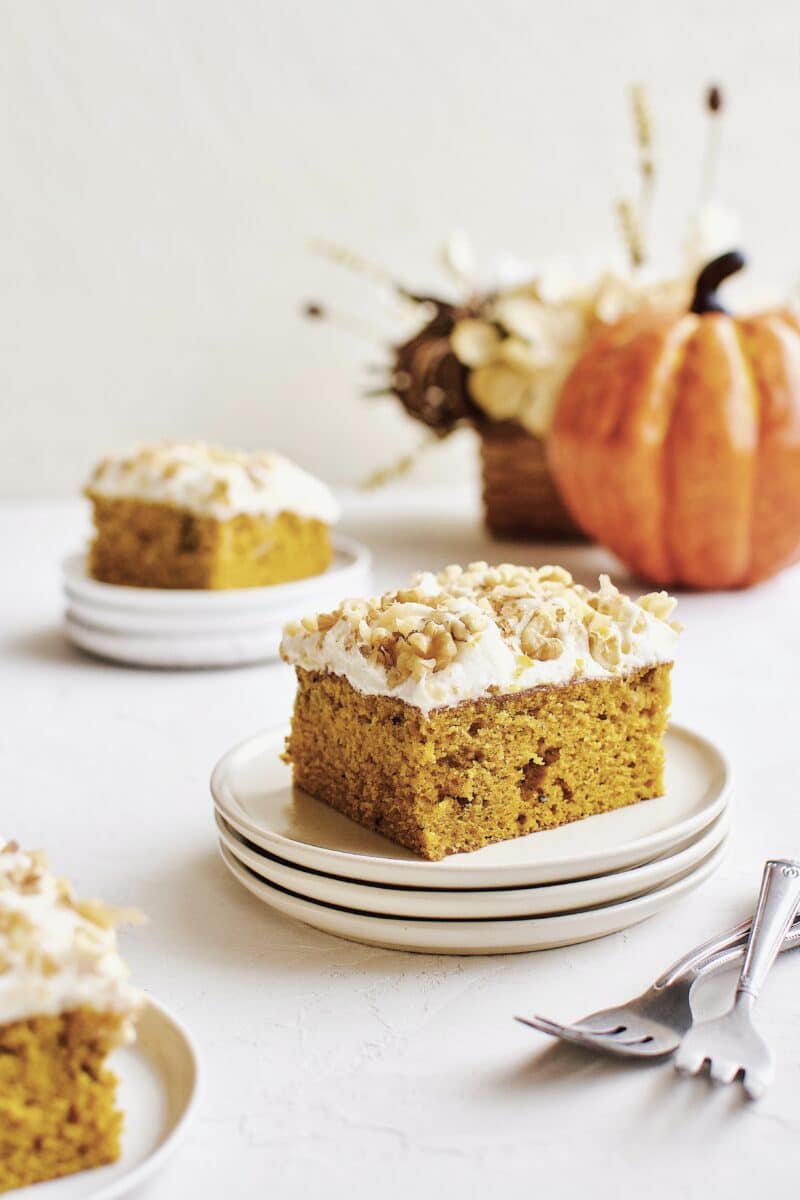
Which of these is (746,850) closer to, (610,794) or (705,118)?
(610,794)

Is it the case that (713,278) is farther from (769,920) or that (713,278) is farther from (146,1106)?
(146,1106)

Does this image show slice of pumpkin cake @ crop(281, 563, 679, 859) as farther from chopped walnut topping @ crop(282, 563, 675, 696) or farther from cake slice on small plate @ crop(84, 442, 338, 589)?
cake slice on small plate @ crop(84, 442, 338, 589)

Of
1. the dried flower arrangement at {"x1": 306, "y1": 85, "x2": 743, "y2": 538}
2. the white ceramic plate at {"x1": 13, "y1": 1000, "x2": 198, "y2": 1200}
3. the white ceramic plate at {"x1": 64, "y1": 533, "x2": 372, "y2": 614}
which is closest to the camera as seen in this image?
the white ceramic plate at {"x1": 13, "y1": 1000, "x2": 198, "y2": 1200}

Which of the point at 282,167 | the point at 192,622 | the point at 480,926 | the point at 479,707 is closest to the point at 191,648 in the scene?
the point at 192,622

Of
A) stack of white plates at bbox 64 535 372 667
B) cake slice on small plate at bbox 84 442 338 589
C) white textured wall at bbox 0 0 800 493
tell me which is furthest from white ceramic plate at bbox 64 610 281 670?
white textured wall at bbox 0 0 800 493

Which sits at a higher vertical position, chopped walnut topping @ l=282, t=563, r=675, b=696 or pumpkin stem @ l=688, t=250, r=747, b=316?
pumpkin stem @ l=688, t=250, r=747, b=316

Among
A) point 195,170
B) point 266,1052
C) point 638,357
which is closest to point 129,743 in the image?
point 266,1052
